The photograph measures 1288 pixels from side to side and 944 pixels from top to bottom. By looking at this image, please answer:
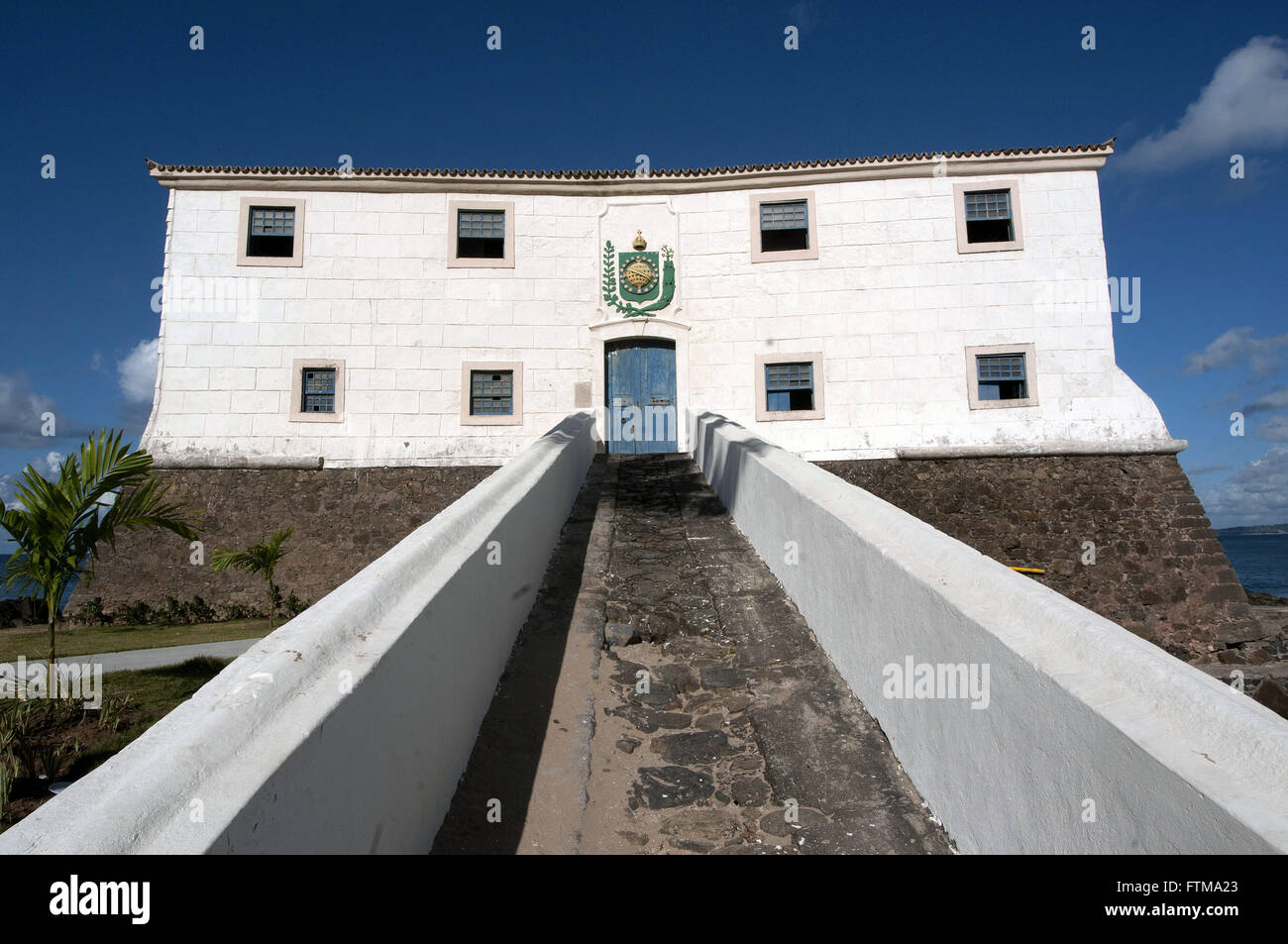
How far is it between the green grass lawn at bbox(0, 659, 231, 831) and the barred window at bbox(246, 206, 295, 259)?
30.9 feet

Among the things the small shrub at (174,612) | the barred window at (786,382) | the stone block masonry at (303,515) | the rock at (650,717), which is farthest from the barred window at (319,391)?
the rock at (650,717)

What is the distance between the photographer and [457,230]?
14094mm

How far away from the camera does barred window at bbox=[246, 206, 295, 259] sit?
547 inches

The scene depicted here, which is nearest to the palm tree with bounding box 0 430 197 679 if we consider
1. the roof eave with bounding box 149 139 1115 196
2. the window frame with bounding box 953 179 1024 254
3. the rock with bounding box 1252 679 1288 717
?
the roof eave with bounding box 149 139 1115 196

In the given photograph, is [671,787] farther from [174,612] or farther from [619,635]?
[174,612]

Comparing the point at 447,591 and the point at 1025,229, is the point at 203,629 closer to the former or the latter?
the point at 447,591

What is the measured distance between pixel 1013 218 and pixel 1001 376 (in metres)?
2.91

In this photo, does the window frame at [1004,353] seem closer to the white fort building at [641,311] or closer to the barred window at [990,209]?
the white fort building at [641,311]

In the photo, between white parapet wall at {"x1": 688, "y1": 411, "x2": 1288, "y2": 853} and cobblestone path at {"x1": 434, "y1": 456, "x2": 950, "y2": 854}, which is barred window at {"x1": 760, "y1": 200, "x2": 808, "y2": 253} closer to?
cobblestone path at {"x1": 434, "y1": 456, "x2": 950, "y2": 854}

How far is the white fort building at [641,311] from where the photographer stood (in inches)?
530

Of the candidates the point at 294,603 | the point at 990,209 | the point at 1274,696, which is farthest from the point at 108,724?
the point at 990,209

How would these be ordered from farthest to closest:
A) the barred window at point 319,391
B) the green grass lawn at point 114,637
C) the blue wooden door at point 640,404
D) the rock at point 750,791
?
the blue wooden door at point 640,404 < the barred window at point 319,391 < the green grass lawn at point 114,637 < the rock at point 750,791

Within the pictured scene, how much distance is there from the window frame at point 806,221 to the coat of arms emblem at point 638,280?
1.60 m
